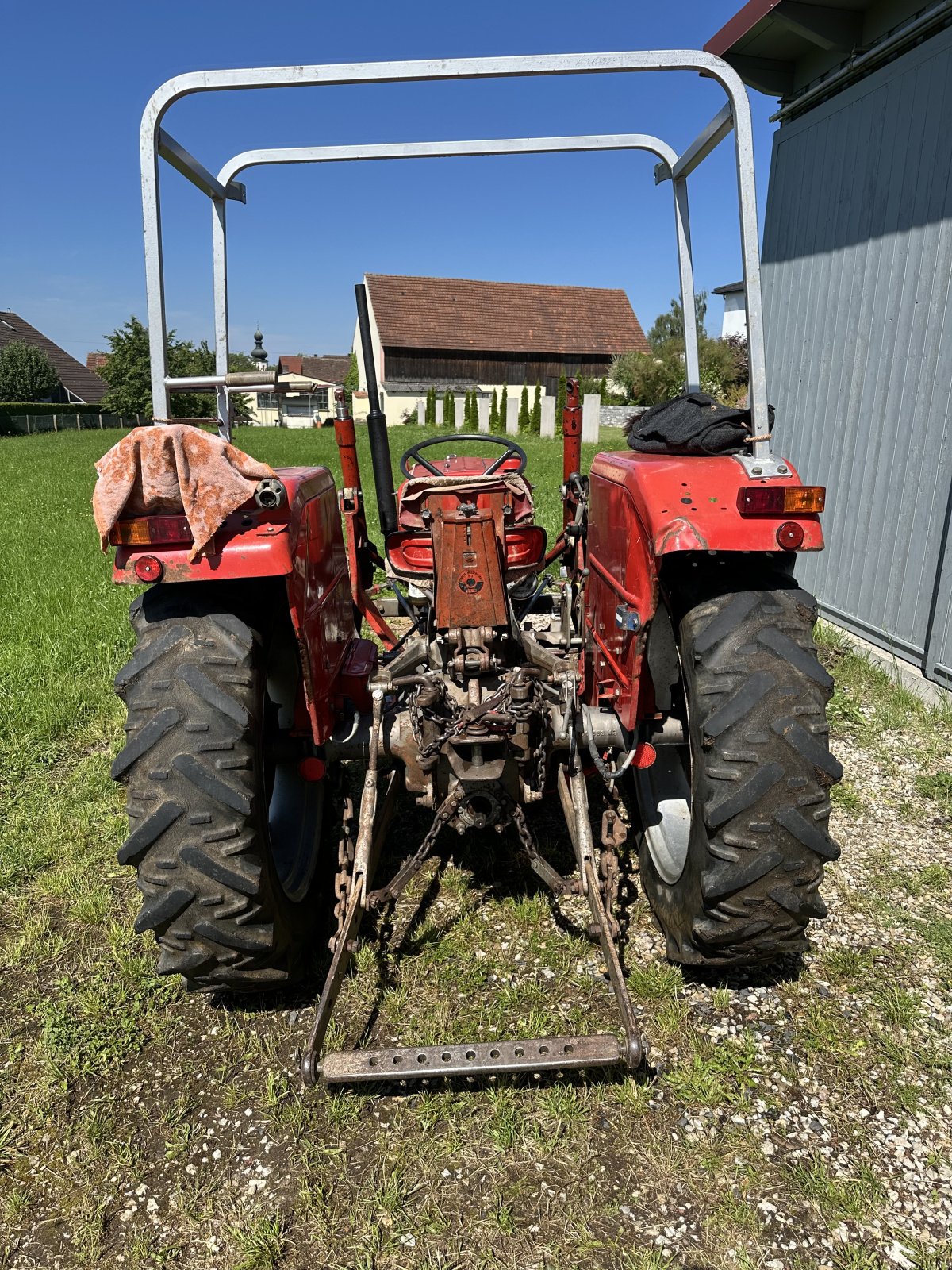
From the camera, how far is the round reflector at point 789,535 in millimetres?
2021

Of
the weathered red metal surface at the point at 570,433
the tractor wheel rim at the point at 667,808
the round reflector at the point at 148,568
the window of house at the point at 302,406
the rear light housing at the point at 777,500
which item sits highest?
the window of house at the point at 302,406

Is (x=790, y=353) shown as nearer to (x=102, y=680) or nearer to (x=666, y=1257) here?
(x=102, y=680)

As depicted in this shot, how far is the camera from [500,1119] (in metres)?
2.04

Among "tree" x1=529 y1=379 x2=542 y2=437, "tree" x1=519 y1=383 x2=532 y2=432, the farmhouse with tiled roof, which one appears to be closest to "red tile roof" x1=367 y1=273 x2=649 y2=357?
the farmhouse with tiled roof

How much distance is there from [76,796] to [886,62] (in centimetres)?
614

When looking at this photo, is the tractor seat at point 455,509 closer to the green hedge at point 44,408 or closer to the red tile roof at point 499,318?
the red tile roof at point 499,318

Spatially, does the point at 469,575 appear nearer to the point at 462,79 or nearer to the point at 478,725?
the point at 478,725

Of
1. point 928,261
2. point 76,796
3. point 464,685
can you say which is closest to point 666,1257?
point 464,685

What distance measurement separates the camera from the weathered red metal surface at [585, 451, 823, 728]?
203cm

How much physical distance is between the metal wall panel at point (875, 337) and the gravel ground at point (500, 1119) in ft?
8.75

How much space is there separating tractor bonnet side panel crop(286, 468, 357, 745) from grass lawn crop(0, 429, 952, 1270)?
2.75 feet

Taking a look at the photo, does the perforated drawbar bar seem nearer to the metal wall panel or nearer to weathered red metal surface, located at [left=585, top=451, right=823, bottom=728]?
weathered red metal surface, located at [left=585, top=451, right=823, bottom=728]

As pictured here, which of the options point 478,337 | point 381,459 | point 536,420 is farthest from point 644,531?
point 478,337

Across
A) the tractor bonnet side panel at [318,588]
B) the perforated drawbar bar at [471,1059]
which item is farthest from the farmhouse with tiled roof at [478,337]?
the perforated drawbar bar at [471,1059]
